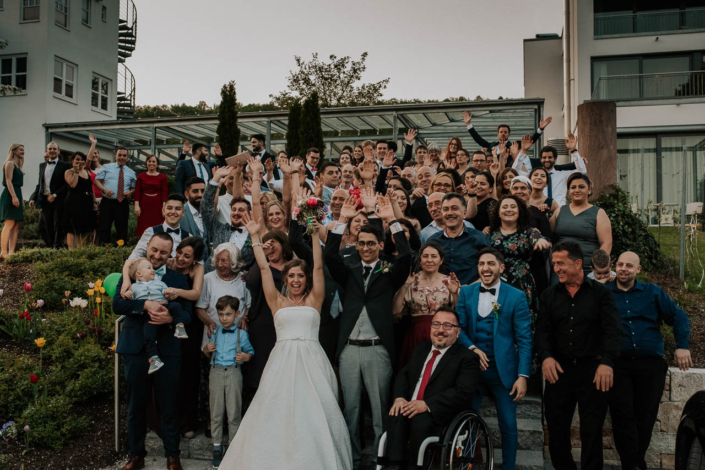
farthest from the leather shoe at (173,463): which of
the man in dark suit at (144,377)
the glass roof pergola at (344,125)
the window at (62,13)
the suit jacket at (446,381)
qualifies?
the window at (62,13)

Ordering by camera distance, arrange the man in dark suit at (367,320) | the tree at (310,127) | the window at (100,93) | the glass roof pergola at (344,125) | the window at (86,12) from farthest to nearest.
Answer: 1. the window at (100,93)
2. the window at (86,12)
3. the glass roof pergola at (344,125)
4. the tree at (310,127)
5. the man in dark suit at (367,320)

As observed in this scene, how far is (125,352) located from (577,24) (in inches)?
834

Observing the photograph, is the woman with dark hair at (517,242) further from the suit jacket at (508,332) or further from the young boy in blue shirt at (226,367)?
the young boy in blue shirt at (226,367)

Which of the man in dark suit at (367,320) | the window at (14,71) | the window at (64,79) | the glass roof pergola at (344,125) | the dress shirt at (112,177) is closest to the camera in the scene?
the man in dark suit at (367,320)

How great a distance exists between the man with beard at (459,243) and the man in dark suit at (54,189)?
23.3ft

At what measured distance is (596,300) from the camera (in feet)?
16.2

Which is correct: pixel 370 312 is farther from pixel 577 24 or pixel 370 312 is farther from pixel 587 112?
pixel 577 24

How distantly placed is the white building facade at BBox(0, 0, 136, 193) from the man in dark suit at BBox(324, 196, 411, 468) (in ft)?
63.1

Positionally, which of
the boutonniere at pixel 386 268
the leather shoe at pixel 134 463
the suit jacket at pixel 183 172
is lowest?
the leather shoe at pixel 134 463

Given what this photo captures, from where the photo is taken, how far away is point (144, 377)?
5.27 metres

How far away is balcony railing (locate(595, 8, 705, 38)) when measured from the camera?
838 inches

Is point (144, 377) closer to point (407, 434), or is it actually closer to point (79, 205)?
point (407, 434)

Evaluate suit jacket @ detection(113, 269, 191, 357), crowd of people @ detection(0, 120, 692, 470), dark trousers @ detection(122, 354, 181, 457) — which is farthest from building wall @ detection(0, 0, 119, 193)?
dark trousers @ detection(122, 354, 181, 457)

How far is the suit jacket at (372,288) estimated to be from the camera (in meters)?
5.24
